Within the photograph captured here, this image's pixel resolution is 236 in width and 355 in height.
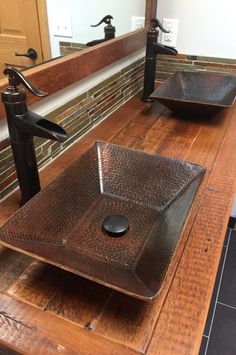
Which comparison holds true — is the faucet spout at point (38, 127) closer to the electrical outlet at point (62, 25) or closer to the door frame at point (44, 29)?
the door frame at point (44, 29)

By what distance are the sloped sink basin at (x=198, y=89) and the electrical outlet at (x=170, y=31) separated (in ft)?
0.56

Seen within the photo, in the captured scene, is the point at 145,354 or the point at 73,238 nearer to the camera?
the point at 145,354

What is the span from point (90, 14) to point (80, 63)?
0.28 m

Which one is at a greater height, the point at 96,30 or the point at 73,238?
the point at 96,30

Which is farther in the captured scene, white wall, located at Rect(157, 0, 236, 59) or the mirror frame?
white wall, located at Rect(157, 0, 236, 59)

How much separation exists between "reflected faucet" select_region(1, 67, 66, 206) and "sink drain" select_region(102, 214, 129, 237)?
0.22 m

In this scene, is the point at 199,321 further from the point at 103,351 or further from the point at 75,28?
the point at 75,28

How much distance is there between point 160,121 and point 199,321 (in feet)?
2.92

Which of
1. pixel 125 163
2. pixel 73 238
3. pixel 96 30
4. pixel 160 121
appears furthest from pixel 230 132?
pixel 73 238

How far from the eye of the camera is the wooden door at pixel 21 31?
0.87 m

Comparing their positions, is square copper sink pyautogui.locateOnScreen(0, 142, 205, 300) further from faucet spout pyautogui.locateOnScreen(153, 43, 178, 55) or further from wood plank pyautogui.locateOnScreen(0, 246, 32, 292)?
faucet spout pyautogui.locateOnScreen(153, 43, 178, 55)

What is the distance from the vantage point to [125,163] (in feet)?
3.09

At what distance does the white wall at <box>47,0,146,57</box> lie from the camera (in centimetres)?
103

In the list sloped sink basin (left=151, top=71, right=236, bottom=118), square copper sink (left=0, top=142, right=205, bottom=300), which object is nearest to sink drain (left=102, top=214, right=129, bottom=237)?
square copper sink (left=0, top=142, right=205, bottom=300)
